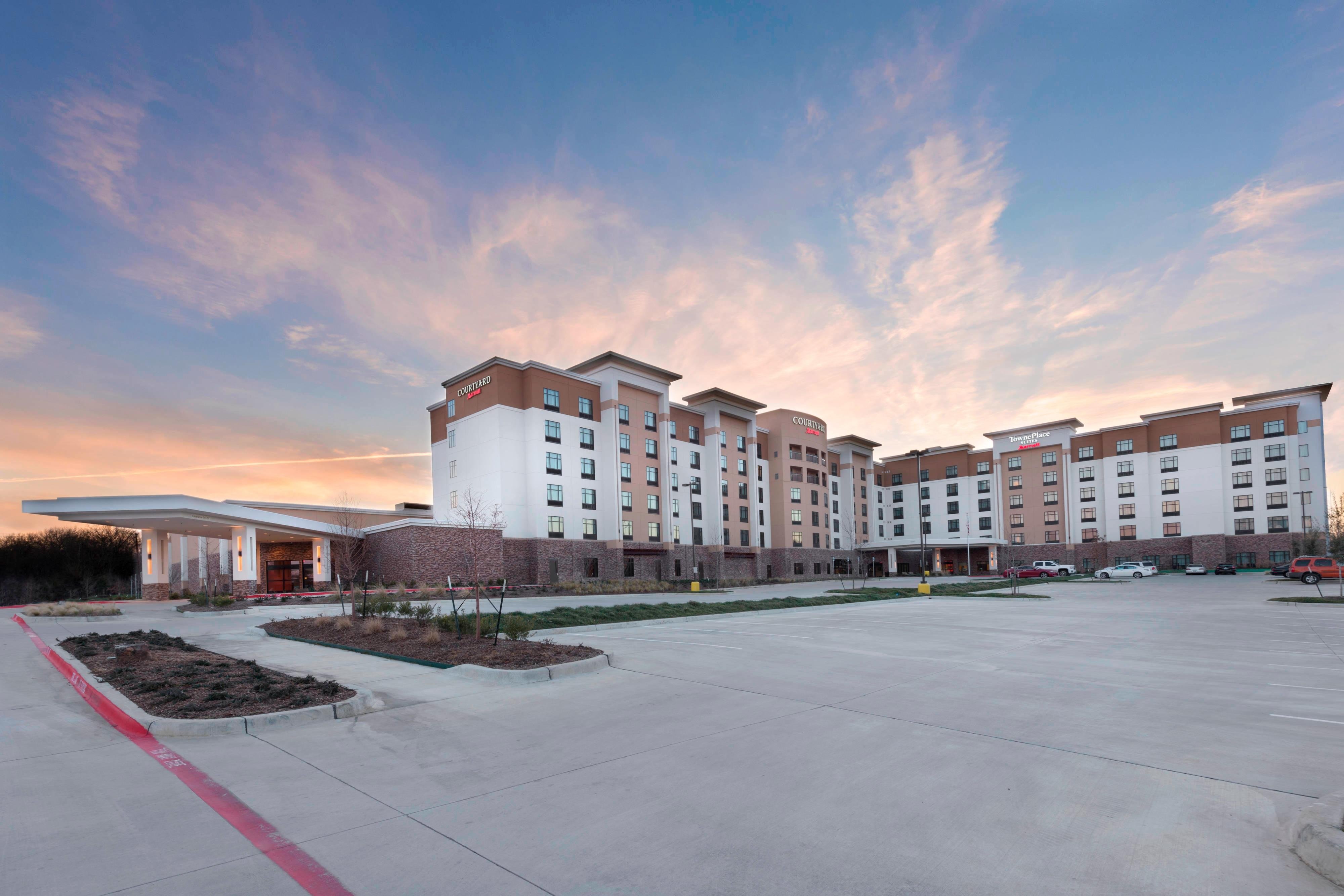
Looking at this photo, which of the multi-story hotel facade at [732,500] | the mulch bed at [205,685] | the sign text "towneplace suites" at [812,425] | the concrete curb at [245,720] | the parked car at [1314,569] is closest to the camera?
the concrete curb at [245,720]

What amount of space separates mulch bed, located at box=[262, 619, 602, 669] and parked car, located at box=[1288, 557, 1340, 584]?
46.4m

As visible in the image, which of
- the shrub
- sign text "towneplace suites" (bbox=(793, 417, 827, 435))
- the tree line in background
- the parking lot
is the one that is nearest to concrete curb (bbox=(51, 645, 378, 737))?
the parking lot

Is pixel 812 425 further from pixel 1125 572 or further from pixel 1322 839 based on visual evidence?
pixel 1322 839

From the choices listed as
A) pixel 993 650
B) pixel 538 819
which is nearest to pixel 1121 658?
pixel 993 650

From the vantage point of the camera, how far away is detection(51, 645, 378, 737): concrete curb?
7.55 m

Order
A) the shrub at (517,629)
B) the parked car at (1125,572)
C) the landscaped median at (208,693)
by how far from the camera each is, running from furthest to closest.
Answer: the parked car at (1125,572)
the shrub at (517,629)
the landscaped median at (208,693)

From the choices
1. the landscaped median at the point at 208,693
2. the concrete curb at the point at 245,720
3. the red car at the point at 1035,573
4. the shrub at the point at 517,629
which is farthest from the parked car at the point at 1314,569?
the landscaped median at the point at 208,693

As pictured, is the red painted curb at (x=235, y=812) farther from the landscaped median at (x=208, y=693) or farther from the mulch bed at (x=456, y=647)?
the mulch bed at (x=456, y=647)

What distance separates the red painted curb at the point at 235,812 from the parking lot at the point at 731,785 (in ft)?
0.31

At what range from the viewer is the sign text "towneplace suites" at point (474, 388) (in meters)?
53.7

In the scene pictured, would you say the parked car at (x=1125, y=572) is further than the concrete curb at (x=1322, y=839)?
Yes

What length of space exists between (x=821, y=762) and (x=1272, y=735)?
4.86 meters

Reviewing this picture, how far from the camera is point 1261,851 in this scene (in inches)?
175

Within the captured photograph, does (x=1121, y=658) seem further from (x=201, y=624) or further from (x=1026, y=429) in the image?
(x=1026, y=429)
